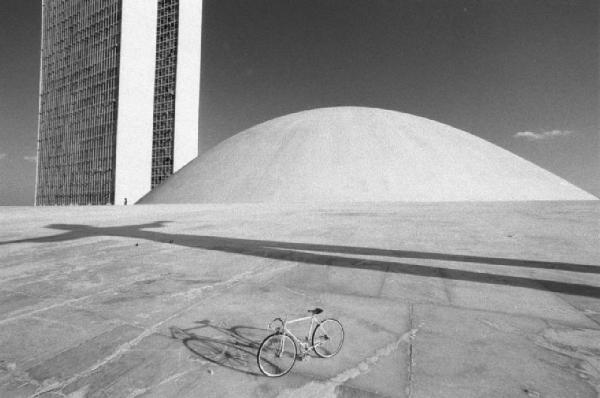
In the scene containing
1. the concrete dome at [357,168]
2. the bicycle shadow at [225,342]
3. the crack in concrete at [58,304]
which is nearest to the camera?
the bicycle shadow at [225,342]

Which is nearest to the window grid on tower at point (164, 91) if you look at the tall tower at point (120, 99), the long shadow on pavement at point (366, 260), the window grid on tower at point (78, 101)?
the tall tower at point (120, 99)

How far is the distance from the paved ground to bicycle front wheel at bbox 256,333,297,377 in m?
0.09

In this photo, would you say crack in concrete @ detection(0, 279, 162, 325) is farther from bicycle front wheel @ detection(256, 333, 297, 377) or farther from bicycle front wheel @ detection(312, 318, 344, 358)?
bicycle front wheel @ detection(312, 318, 344, 358)

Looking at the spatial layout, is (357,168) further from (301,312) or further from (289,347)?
(289,347)

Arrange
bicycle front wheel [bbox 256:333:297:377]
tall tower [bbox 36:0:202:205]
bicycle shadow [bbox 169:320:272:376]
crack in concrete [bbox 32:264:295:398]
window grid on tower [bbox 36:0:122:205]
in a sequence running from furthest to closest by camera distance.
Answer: window grid on tower [bbox 36:0:122:205] < tall tower [bbox 36:0:202:205] < bicycle shadow [bbox 169:320:272:376] < bicycle front wheel [bbox 256:333:297:377] < crack in concrete [bbox 32:264:295:398]

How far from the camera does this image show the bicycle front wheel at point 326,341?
302 cm

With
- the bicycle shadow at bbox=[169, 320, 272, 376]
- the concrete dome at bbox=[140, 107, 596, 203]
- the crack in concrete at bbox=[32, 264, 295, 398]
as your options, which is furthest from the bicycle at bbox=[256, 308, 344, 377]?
the concrete dome at bbox=[140, 107, 596, 203]

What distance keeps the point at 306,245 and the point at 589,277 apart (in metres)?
5.96

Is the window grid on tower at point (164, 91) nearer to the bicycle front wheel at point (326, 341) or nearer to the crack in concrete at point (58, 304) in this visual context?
the crack in concrete at point (58, 304)

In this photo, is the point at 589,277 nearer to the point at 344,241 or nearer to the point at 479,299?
the point at 479,299

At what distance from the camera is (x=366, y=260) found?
693cm

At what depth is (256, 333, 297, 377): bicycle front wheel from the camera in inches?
108

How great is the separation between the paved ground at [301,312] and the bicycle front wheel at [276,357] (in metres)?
Result: 0.09

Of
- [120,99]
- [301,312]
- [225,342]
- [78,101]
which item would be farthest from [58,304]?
[78,101]
